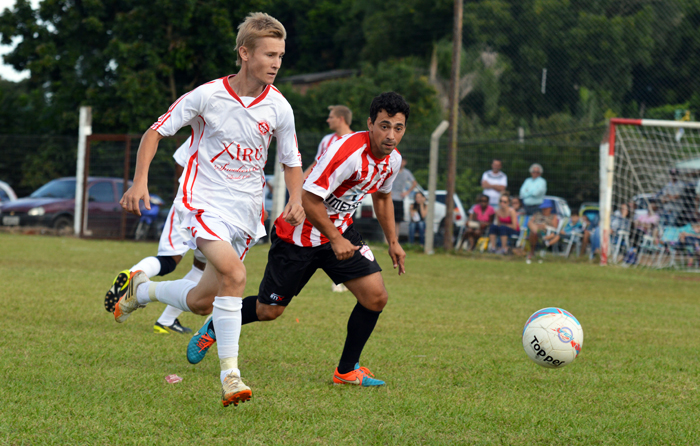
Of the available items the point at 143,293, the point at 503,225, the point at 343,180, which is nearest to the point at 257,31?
the point at 343,180

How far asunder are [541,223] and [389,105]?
10.8 m

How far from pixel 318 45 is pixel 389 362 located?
1733 inches

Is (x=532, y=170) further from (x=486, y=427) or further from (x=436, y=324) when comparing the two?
(x=486, y=427)

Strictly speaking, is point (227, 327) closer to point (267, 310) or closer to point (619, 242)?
point (267, 310)

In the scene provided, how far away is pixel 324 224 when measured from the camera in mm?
4066

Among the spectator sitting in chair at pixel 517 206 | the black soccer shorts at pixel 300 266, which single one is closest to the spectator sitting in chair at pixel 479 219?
the spectator sitting in chair at pixel 517 206

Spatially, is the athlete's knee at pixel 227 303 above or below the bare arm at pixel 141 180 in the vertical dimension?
below

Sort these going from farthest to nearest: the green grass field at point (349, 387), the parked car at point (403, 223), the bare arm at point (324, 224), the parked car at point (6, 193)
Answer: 1. the parked car at point (6, 193)
2. the parked car at point (403, 223)
3. the bare arm at point (324, 224)
4. the green grass field at point (349, 387)

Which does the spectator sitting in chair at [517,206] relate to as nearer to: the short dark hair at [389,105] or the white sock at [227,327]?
the short dark hair at [389,105]

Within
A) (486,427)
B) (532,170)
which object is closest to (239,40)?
(486,427)

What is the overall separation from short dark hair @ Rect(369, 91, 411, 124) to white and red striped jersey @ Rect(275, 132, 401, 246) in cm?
16

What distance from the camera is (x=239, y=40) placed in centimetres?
403

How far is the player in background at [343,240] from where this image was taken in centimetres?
A: 409

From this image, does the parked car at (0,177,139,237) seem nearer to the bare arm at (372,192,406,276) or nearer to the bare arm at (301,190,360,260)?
the bare arm at (372,192,406,276)
